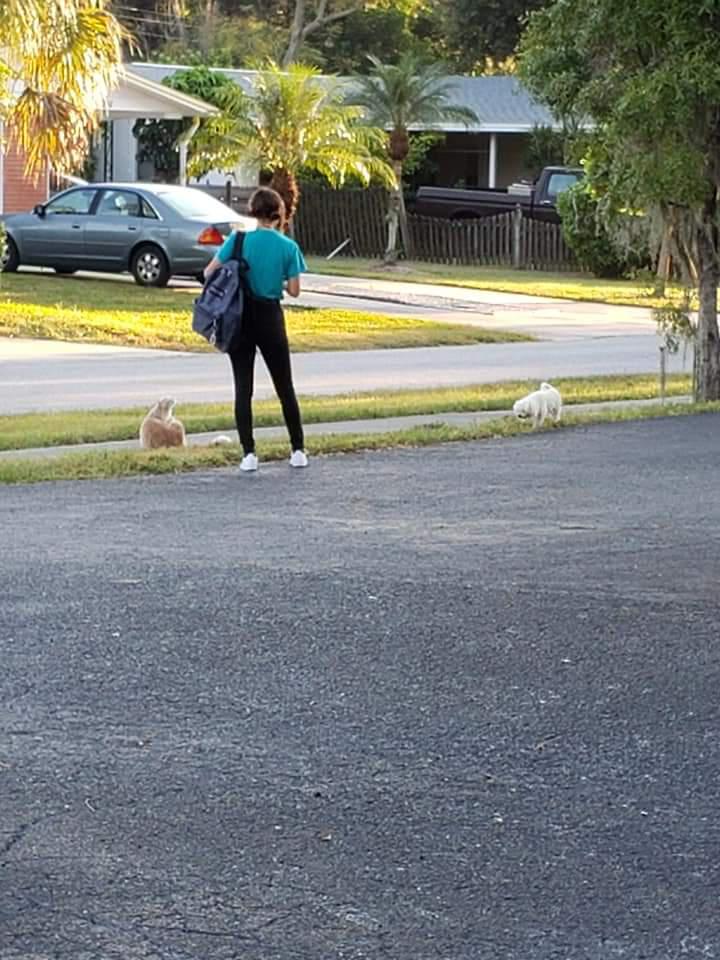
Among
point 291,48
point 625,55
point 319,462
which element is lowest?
point 319,462

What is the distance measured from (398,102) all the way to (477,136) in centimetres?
1308

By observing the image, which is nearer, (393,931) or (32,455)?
(393,931)

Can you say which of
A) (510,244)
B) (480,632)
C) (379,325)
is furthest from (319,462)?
(510,244)

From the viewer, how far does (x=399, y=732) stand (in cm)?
581

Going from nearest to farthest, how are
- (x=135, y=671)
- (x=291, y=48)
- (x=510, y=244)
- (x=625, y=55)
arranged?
1. (x=135, y=671)
2. (x=625, y=55)
3. (x=510, y=244)
4. (x=291, y=48)

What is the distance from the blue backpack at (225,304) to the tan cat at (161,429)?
4.11 ft

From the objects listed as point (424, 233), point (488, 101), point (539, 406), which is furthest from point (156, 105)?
point (539, 406)

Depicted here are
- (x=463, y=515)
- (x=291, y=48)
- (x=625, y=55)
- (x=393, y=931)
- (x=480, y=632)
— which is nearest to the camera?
(x=393, y=931)

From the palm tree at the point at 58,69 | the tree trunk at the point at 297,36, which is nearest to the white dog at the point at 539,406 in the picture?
the palm tree at the point at 58,69

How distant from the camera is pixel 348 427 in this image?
14.2 meters

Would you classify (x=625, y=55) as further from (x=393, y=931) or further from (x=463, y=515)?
(x=393, y=931)

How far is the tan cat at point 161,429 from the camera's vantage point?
1231cm

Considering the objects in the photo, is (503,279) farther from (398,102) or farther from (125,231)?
(125,231)

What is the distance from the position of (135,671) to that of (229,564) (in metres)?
1.98
